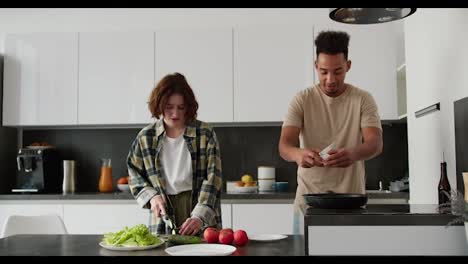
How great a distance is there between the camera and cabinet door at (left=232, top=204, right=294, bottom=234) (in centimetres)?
375

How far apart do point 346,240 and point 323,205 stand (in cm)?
19

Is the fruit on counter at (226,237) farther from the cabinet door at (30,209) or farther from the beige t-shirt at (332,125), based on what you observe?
the cabinet door at (30,209)

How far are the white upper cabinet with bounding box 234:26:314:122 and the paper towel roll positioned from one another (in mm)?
413

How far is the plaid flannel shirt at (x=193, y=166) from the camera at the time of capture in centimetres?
235

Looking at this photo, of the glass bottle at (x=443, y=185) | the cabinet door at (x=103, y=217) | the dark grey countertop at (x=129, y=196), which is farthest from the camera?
the cabinet door at (x=103, y=217)

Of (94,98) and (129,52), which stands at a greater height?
(129,52)

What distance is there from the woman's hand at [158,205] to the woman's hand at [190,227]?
0.44ft

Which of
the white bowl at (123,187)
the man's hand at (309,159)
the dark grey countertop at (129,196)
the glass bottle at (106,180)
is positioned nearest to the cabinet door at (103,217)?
the dark grey countertop at (129,196)

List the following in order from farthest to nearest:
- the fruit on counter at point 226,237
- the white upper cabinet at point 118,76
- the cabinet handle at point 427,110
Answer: the white upper cabinet at point 118,76, the cabinet handle at point 427,110, the fruit on counter at point 226,237

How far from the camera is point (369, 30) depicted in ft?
13.0
